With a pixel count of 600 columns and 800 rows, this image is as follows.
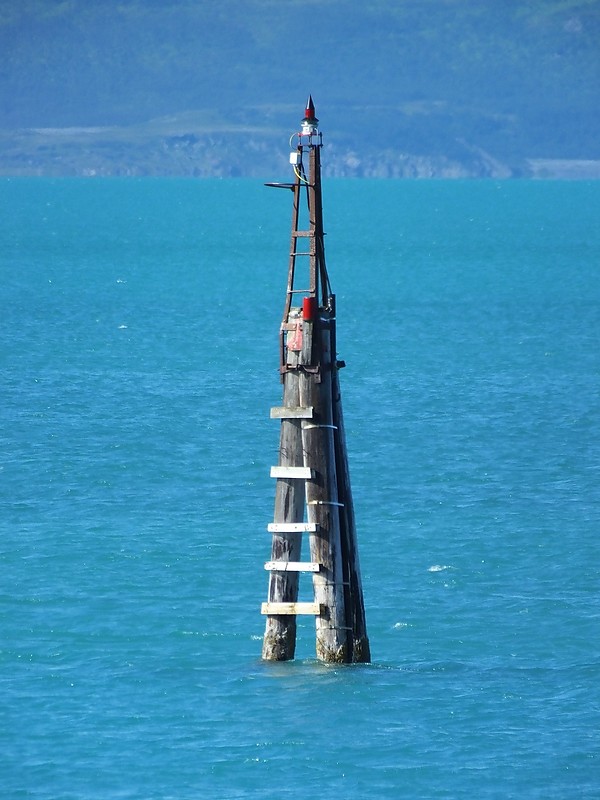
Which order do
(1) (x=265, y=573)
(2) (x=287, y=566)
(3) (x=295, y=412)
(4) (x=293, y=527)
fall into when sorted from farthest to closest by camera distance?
(1) (x=265, y=573) < (2) (x=287, y=566) < (4) (x=293, y=527) < (3) (x=295, y=412)

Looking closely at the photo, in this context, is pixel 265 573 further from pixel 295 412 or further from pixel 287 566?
pixel 295 412

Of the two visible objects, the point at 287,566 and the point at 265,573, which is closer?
the point at 287,566

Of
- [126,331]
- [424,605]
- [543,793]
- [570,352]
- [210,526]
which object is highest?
[126,331]

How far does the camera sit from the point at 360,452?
153 feet

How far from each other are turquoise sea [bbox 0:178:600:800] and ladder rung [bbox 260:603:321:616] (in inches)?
52.6

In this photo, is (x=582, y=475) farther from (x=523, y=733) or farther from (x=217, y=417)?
(x=523, y=733)

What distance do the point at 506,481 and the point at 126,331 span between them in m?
38.4

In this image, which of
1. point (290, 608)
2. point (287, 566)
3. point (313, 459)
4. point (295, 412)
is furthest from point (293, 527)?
point (295, 412)

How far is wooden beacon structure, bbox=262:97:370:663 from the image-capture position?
25.0 meters

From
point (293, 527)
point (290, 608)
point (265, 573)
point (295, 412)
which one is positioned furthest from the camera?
point (265, 573)

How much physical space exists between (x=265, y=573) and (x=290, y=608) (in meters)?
9.10

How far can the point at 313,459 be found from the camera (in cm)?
2508

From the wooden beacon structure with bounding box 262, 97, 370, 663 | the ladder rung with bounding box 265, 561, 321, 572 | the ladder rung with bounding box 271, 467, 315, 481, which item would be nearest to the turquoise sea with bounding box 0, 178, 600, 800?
the wooden beacon structure with bounding box 262, 97, 370, 663

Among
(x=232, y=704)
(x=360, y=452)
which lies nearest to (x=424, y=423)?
(x=360, y=452)
